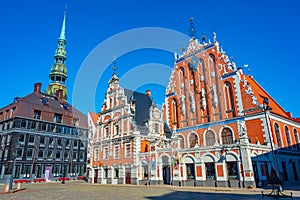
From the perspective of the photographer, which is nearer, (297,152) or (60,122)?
(297,152)

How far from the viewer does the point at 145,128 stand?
1371 inches

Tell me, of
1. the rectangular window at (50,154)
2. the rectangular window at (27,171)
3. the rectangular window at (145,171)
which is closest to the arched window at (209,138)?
the rectangular window at (145,171)

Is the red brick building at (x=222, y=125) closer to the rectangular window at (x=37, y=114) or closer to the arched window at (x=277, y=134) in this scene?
the arched window at (x=277, y=134)

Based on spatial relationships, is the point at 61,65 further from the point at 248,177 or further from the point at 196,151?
the point at 248,177

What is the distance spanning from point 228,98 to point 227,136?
179 inches

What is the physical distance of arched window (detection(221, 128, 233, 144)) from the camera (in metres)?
25.9

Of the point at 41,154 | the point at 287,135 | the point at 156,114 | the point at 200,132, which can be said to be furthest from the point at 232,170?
the point at 41,154

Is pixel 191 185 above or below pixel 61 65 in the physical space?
below

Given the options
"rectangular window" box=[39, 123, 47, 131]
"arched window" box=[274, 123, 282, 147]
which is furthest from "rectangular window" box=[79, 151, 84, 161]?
"arched window" box=[274, 123, 282, 147]

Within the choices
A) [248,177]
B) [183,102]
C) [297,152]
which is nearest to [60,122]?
[183,102]

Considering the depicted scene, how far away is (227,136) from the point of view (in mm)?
26203

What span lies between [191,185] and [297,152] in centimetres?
1448

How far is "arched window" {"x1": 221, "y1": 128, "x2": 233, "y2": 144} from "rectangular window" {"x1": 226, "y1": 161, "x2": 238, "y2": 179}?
3830 millimetres

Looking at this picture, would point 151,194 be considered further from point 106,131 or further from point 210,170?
point 106,131
